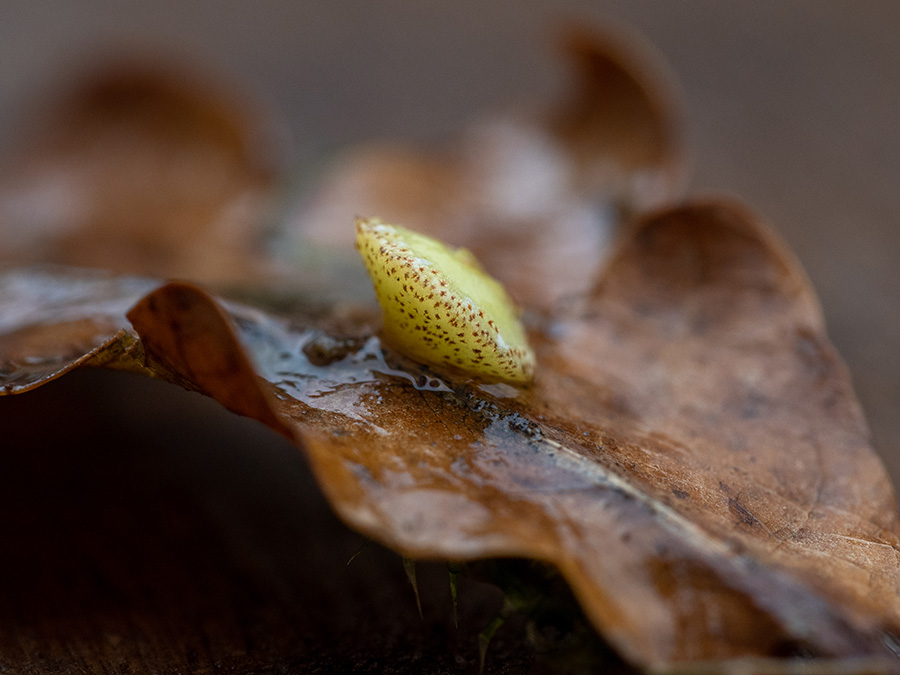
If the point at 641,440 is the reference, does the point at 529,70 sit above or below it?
above

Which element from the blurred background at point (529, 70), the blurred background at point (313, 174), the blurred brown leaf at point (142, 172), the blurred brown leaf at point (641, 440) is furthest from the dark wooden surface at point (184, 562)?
the blurred background at point (529, 70)

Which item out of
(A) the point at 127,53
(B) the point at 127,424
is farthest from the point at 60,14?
(B) the point at 127,424

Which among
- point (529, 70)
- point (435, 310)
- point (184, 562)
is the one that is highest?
point (529, 70)

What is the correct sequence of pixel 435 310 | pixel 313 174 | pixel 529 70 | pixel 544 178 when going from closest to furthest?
1. pixel 435 310
2. pixel 544 178
3. pixel 313 174
4. pixel 529 70

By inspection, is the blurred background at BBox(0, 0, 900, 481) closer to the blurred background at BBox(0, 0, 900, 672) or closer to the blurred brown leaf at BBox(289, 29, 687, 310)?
the blurred background at BBox(0, 0, 900, 672)

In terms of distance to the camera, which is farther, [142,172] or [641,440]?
[142,172]

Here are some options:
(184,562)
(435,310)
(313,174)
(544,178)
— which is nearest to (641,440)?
(435,310)

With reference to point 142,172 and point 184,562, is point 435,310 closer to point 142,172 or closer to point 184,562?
point 184,562
